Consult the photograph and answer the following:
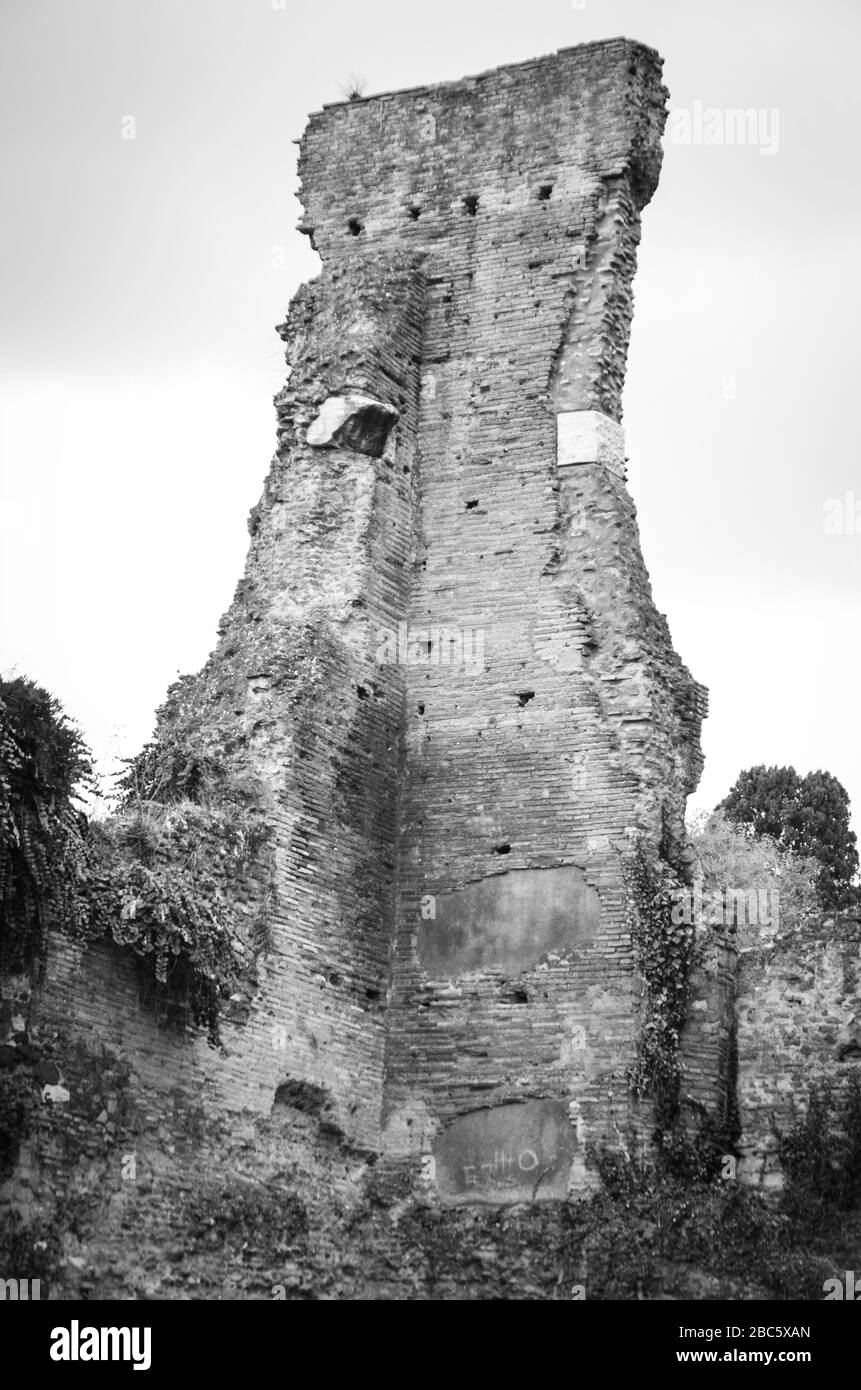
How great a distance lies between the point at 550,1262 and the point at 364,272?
871 centimetres

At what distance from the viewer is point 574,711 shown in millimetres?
19812

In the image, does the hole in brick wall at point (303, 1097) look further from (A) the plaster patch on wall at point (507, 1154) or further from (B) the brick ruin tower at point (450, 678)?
(A) the plaster patch on wall at point (507, 1154)

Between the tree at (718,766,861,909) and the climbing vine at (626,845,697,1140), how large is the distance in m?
16.4

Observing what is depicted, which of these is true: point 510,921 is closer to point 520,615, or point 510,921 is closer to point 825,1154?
point 520,615

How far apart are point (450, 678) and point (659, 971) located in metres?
3.22

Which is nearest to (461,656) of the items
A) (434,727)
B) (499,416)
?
(434,727)

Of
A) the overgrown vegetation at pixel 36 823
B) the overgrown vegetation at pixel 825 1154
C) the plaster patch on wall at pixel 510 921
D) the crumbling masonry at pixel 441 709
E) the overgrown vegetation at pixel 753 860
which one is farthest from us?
the overgrown vegetation at pixel 753 860

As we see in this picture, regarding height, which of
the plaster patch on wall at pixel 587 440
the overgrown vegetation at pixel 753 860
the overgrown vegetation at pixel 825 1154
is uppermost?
the plaster patch on wall at pixel 587 440

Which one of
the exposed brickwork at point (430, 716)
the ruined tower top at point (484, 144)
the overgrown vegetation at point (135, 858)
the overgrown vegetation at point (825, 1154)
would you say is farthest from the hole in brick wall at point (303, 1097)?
the ruined tower top at point (484, 144)

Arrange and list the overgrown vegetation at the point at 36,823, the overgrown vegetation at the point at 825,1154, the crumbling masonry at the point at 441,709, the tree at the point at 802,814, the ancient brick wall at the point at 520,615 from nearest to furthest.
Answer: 1. the overgrown vegetation at the point at 36,823
2. the overgrown vegetation at the point at 825,1154
3. the crumbling masonry at the point at 441,709
4. the ancient brick wall at the point at 520,615
5. the tree at the point at 802,814

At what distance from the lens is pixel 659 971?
61.5 feet

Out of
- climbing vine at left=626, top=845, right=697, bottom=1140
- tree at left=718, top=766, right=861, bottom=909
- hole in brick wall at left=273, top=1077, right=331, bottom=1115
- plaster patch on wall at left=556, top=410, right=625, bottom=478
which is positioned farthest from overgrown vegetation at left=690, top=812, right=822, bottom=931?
hole in brick wall at left=273, top=1077, right=331, bottom=1115

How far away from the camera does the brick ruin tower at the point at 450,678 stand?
1862 centimetres

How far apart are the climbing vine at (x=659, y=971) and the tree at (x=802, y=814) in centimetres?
1637
